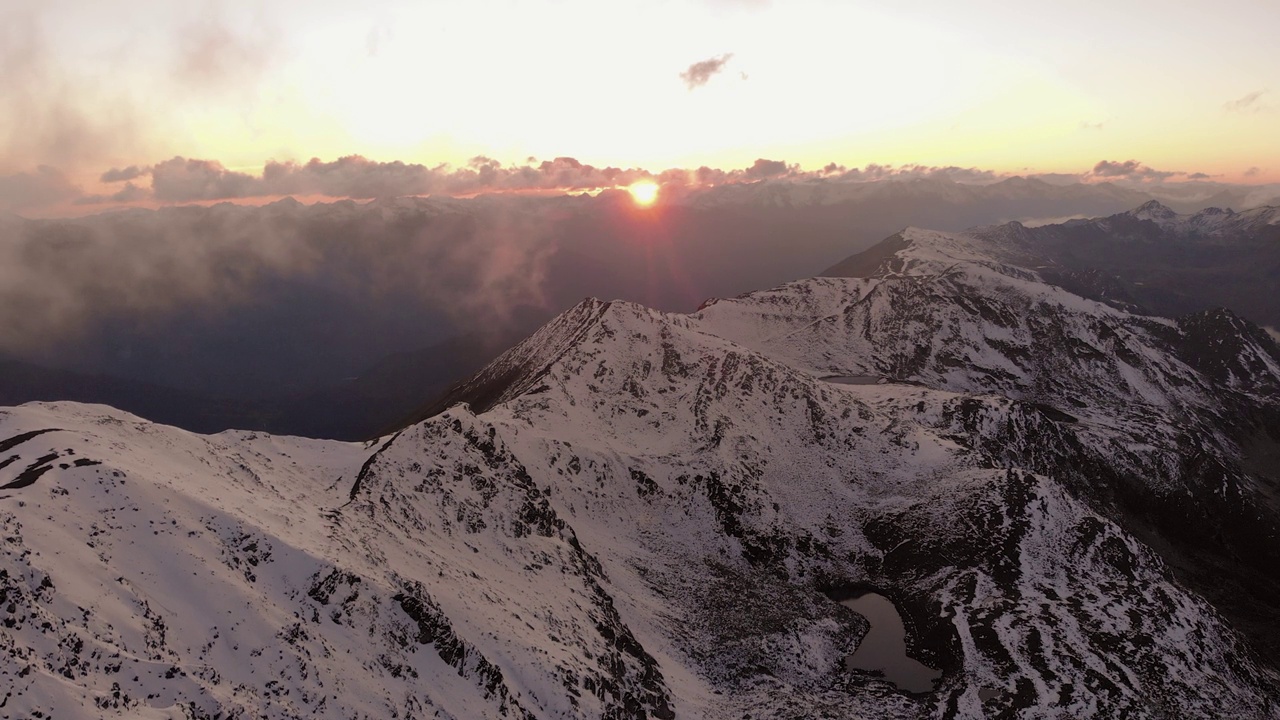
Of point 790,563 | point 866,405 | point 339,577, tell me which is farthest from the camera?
point 866,405

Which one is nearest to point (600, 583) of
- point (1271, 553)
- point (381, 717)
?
point (381, 717)

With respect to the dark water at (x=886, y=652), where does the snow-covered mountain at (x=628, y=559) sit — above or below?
above

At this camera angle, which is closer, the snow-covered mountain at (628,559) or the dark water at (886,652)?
the snow-covered mountain at (628,559)

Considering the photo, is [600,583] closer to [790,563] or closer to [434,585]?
[434,585]

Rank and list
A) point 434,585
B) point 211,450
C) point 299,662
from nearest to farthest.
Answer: point 299,662, point 434,585, point 211,450

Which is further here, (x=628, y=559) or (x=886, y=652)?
(x=628, y=559)
